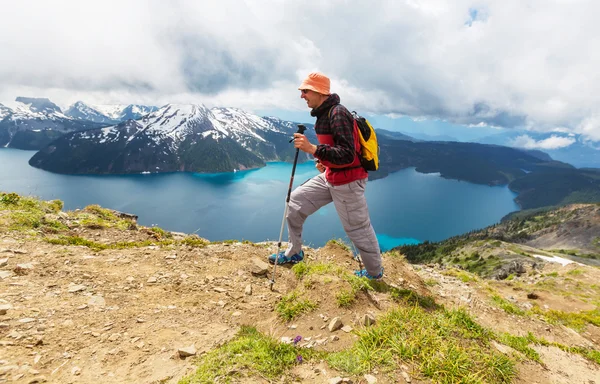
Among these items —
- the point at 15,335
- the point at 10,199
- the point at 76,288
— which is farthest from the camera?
the point at 10,199

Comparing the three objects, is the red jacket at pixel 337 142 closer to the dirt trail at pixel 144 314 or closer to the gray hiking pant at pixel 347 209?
the gray hiking pant at pixel 347 209

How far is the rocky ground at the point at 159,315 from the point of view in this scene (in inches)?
128

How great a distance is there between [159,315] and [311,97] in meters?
4.62

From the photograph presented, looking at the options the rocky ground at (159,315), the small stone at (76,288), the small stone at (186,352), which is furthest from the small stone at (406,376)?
the small stone at (76,288)

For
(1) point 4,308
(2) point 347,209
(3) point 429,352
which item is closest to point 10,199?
(1) point 4,308

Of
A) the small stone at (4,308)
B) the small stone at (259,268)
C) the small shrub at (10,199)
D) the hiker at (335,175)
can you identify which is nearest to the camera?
the small stone at (4,308)

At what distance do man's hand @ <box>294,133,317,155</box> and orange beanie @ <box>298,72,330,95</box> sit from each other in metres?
0.94

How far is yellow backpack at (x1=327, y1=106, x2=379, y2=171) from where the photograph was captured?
5383 mm

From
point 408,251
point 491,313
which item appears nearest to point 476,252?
point 408,251

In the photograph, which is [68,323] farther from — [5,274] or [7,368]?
[5,274]

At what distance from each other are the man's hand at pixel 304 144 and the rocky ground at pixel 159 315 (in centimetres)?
223

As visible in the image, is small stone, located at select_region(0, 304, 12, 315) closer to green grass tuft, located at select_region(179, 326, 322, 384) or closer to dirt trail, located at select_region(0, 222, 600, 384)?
dirt trail, located at select_region(0, 222, 600, 384)

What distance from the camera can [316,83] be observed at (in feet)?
17.4

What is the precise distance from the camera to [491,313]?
26.1 ft
